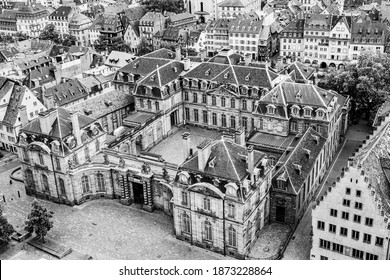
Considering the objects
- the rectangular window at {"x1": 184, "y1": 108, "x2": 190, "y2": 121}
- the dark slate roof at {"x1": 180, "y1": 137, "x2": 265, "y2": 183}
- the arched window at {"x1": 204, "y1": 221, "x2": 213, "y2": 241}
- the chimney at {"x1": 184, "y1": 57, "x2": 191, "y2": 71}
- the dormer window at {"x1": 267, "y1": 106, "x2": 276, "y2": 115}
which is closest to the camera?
the dark slate roof at {"x1": 180, "y1": 137, "x2": 265, "y2": 183}

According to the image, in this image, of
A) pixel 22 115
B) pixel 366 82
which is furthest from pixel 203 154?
pixel 366 82

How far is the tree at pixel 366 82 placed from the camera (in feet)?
412

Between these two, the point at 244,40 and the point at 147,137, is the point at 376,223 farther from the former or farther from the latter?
the point at 244,40

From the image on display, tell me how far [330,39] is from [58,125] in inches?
4580

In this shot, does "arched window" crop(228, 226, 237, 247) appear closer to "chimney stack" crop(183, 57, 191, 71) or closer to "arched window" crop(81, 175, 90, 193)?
"arched window" crop(81, 175, 90, 193)

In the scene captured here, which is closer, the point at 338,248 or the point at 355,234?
the point at 355,234

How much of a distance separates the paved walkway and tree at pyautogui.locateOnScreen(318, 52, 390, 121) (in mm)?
64591

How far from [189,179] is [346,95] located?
67605mm

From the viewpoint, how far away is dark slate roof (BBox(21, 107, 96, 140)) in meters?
96.4

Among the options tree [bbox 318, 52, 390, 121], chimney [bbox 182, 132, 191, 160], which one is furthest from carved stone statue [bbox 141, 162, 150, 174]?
tree [bbox 318, 52, 390, 121]

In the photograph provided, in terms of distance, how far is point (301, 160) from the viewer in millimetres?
93750

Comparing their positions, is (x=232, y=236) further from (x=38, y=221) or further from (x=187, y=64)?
(x=187, y=64)

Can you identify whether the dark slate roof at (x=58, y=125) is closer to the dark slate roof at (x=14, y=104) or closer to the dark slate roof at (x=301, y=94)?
the dark slate roof at (x=14, y=104)
